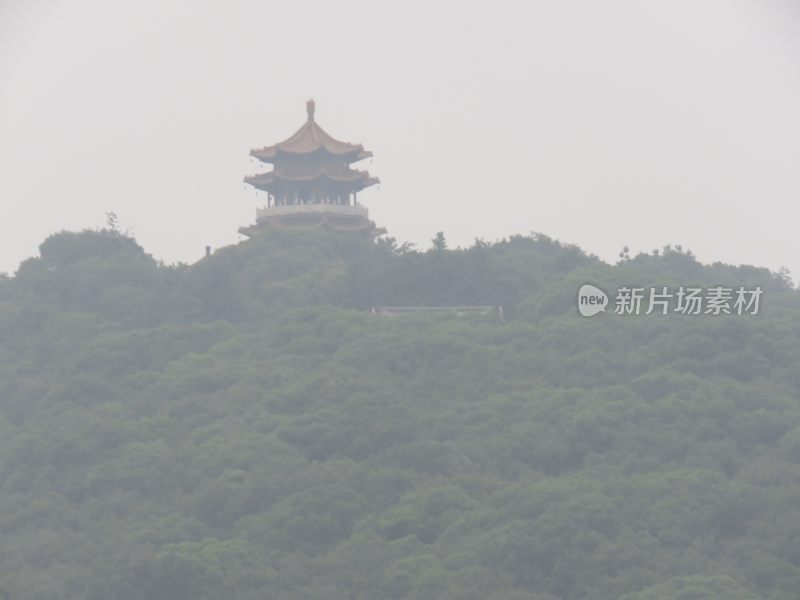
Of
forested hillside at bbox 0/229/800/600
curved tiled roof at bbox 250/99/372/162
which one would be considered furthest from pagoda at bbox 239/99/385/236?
forested hillside at bbox 0/229/800/600

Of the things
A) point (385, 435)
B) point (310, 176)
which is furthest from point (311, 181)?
point (385, 435)

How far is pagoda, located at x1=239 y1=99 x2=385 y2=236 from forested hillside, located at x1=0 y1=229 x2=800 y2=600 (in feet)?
16.7

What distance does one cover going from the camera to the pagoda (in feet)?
182

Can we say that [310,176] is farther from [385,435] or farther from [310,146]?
[385,435]

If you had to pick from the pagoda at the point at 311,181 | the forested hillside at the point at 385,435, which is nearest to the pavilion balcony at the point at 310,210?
the pagoda at the point at 311,181

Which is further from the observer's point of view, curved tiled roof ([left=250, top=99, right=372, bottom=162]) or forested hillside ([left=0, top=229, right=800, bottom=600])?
curved tiled roof ([left=250, top=99, right=372, bottom=162])

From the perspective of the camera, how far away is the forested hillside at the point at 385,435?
32.8 m

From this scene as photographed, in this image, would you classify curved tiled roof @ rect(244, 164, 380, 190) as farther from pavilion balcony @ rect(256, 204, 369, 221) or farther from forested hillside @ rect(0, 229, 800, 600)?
forested hillside @ rect(0, 229, 800, 600)

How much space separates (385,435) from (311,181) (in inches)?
729

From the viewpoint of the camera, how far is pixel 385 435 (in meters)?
38.0

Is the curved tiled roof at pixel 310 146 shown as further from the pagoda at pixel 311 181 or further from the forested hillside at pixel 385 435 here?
the forested hillside at pixel 385 435

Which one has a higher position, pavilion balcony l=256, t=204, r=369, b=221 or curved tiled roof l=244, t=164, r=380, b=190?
curved tiled roof l=244, t=164, r=380, b=190

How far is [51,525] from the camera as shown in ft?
116

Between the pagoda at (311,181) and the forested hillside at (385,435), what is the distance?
16.7 feet
